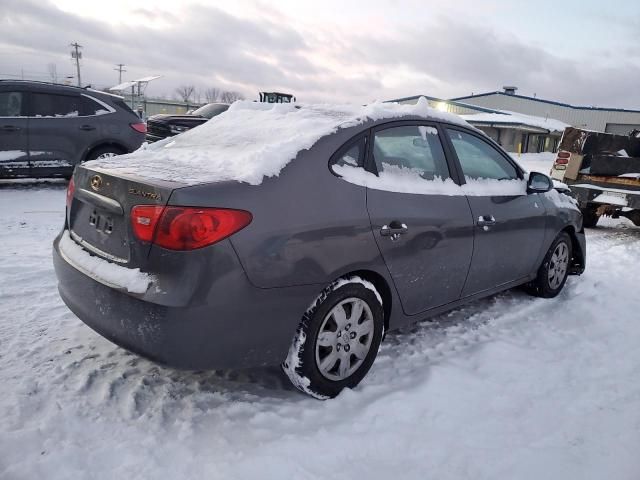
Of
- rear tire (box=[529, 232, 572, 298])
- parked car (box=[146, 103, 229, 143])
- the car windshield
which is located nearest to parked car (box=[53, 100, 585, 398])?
rear tire (box=[529, 232, 572, 298])

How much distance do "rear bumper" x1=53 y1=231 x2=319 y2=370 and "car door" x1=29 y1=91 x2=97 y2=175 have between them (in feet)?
20.4

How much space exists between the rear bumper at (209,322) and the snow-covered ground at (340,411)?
0.36m

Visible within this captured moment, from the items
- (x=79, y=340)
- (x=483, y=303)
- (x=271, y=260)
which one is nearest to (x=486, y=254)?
(x=483, y=303)

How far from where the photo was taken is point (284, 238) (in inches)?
92.0

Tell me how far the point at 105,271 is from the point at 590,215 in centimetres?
810

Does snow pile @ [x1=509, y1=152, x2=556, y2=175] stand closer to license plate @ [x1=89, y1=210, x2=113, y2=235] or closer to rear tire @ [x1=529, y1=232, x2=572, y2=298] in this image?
rear tire @ [x1=529, y1=232, x2=572, y2=298]

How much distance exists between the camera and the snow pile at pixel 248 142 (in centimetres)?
246

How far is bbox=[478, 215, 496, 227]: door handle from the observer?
3.46 m

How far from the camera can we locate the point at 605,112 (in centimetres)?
4706

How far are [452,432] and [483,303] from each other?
203 centimetres

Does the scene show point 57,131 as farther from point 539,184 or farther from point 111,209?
point 539,184

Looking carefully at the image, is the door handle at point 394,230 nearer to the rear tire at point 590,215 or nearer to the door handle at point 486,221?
the door handle at point 486,221

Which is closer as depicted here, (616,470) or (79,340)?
(616,470)

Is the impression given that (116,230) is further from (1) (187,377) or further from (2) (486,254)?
(2) (486,254)
